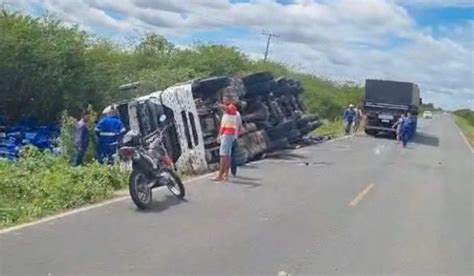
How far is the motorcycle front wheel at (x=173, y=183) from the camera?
11312 millimetres

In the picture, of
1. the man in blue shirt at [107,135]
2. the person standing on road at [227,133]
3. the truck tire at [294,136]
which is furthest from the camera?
the truck tire at [294,136]

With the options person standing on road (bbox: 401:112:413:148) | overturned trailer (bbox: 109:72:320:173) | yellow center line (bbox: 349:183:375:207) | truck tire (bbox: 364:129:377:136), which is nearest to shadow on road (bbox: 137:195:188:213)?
yellow center line (bbox: 349:183:375:207)

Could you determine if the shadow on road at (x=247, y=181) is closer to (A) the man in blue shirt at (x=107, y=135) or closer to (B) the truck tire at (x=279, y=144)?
(A) the man in blue shirt at (x=107, y=135)

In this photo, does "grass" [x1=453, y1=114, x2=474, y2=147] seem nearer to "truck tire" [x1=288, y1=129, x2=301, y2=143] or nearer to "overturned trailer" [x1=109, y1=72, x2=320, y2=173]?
"truck tire" [x1=288, y1=129, x2=301, y2=143]

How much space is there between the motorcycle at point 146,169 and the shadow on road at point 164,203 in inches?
4.0

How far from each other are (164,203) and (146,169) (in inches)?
23.7

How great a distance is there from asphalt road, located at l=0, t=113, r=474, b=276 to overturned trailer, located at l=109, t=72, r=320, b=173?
99.0 inches

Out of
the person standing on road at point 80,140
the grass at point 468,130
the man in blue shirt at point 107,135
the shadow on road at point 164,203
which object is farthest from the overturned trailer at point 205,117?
the grass at point 468,130

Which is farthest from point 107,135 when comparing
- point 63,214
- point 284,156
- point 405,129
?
point 405,129

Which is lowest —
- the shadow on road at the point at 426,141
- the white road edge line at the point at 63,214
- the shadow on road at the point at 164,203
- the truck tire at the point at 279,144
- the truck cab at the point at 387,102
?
the shadow on road at the point at 426,141

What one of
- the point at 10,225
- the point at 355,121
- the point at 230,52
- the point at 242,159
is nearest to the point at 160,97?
the point at 242,159

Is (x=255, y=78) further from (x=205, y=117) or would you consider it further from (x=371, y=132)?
(x=371, y=132)

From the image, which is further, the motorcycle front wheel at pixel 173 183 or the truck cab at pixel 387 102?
the truck cab at pixel 387 102

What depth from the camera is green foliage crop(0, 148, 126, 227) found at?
9.41 meters
